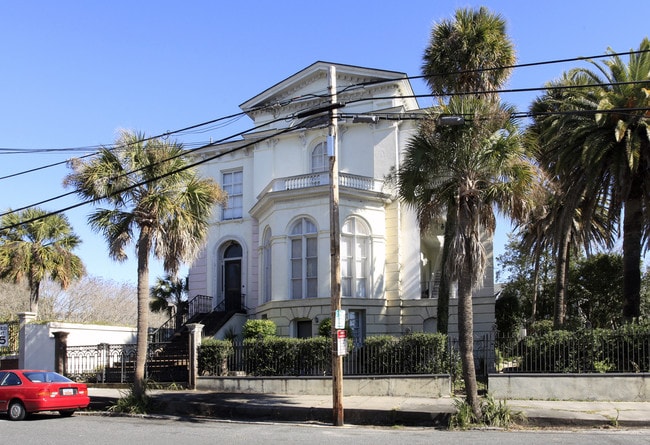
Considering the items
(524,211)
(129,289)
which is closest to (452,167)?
(524,211)

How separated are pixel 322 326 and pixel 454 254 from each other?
9.40 meters

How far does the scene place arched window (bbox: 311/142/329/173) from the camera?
28609mm

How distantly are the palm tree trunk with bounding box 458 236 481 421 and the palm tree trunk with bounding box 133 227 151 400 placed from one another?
8455 mm

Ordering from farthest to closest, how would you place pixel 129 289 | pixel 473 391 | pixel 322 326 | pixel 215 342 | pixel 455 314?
pixel 129 289 < pixel 455 314 < pixel 322 326 < pixel 215 342 < pixel 473 391

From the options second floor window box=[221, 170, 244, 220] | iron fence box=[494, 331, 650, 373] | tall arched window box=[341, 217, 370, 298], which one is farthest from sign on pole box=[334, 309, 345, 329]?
second floor window box=[221, 170, 244, 220]

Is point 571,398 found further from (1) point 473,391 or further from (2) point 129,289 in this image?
(2) point 129,289

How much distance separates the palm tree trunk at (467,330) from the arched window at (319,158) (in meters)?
14.7

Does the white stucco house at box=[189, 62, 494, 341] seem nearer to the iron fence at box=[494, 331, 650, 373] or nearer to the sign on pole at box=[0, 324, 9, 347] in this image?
the iron fence at box=[494, 331, 650, 373]

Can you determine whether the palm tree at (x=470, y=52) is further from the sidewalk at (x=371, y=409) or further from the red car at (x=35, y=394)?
the red car at (x=35, y=394)

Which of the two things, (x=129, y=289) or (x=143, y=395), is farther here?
(x=129, y=289)

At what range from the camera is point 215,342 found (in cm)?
2059

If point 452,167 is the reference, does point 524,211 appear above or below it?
below

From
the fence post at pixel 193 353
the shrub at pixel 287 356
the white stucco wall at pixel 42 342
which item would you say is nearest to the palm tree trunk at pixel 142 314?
the fence post at pixel 193 353

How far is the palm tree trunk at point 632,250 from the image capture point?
19156 mm
